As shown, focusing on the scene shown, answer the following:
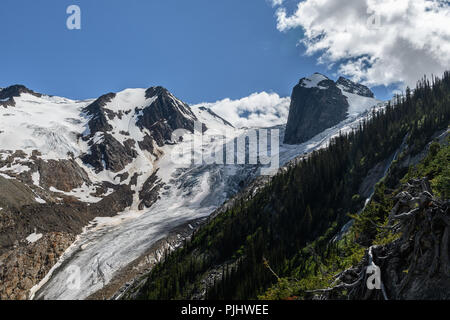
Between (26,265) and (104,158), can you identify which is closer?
(26,265)

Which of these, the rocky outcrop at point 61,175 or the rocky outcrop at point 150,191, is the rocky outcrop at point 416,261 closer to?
the rocky outcrop at point 150,191

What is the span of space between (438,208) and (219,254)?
207ft

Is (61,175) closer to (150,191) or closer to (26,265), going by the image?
(150,191)

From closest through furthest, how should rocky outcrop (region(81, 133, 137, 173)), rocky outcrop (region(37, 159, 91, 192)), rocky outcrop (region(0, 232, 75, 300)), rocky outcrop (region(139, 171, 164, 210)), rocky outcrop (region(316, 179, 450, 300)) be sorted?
rocky outcrop (region(316, 179, 450, 300)), rocky outcrop (region(0, 232, 75, 300)), rocky outcrop (region(37, 159, 91, 192)), rocky outcrop (region(139, 171, 164, 210)), rocky outcrop (region(81, 133, 137, 173))

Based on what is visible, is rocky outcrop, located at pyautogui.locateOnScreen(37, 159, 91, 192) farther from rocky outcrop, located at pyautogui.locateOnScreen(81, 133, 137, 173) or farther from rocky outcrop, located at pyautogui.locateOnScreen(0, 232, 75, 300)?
rocky outcrop, located at pyautogui.locateOnScreen(0, 232, 75, 300)

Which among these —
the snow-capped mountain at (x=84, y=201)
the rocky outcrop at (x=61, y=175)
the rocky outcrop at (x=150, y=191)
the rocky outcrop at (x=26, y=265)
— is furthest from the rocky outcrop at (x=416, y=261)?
the rocky outcrop at (x=61, y=175)

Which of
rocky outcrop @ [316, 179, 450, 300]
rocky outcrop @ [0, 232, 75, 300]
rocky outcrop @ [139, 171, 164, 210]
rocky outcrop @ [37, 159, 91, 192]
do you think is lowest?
rocky outcrop @ [0, 232, 75, 300]

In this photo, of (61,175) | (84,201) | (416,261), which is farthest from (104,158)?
(416,261)

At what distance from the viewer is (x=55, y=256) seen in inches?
3831

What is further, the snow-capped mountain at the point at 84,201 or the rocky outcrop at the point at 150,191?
the rocky outcrop at the point at 150,191

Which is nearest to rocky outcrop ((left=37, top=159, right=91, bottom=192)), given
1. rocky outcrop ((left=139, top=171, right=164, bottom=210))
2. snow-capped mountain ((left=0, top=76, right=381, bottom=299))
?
snow-capped mountain ((left=0, top=76, right=381, bottom=299))
